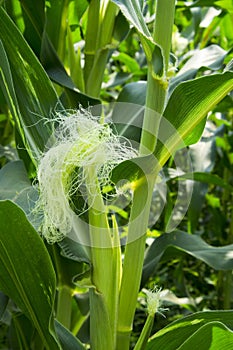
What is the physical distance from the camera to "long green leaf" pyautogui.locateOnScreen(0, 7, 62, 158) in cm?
76

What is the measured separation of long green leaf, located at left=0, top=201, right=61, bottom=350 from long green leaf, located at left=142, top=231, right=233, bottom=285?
0.30 metres

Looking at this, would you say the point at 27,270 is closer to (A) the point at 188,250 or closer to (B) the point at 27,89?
(B) the point at 27,89

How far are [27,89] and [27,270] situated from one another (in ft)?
0.78

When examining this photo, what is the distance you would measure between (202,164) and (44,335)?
77 centimetres

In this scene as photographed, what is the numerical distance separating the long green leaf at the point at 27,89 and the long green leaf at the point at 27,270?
132mm

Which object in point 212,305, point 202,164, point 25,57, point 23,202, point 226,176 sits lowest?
point 212,305

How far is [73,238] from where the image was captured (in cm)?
80

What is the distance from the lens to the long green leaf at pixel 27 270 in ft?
2.08

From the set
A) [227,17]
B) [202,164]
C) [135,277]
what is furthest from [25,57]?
[227,17]

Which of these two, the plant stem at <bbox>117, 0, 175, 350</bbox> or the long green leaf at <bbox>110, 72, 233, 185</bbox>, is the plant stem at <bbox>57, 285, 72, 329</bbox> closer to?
the plant stem at <bbox>117, 0, 175, 350</bbox>

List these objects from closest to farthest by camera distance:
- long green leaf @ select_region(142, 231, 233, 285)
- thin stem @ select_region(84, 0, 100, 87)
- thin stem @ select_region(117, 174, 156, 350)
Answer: thin stem @ select_region(117, 174, 156, 350) < long green leaf @ select_region(142, 231, 233, 285) < thin stem @ select_region(84, 0, 100, 87)

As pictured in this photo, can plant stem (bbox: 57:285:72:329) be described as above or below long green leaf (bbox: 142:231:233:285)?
below

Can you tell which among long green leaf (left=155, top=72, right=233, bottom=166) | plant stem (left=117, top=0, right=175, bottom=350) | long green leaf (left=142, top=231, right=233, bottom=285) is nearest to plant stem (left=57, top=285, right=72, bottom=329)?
long green leaf (left=142, top=231, right=233, bottom=285)

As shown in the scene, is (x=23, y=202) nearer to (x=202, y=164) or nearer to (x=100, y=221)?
(x=100, y=221)
